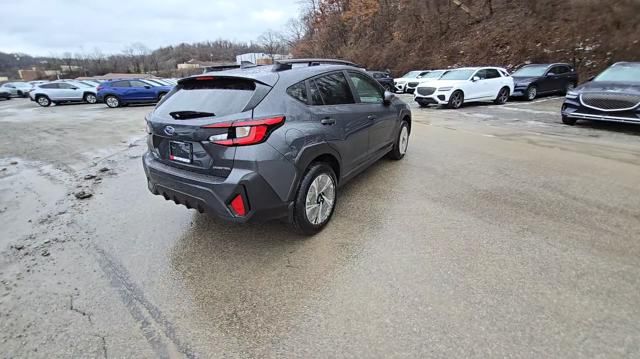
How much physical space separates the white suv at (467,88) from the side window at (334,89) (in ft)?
33.5

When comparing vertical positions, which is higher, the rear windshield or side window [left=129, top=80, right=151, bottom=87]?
the rear windshield

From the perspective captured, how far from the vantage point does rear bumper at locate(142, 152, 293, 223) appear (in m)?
2.68

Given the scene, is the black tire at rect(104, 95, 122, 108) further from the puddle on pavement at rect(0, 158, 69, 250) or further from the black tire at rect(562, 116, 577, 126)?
the black tire at rect(562, 116, 577, 126)

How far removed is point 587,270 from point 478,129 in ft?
21.9

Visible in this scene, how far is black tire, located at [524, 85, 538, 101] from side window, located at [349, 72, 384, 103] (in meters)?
12.4

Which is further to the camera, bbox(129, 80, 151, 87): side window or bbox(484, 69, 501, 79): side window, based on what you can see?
bbox(129, 80, 151, 87): side window

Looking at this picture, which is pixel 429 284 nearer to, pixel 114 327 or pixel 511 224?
pixel 511 224

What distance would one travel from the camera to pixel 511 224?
343 cm

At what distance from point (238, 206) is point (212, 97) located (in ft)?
3.38

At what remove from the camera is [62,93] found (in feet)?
69.8

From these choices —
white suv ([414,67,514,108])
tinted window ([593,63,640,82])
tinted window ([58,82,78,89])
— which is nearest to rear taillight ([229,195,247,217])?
tinted window ([593,63,640,82])

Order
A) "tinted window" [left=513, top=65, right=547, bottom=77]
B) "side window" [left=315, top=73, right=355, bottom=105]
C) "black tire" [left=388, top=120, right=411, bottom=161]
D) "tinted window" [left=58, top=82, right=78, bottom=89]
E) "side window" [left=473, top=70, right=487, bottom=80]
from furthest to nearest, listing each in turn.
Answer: "tinted window" [left=58, top=82, right=78, bottom=89] → "tinted window" [left=513, top=65, right=547, bottom=77] → "side window" [left=473, top=70, right=487, bottom=80] → "black tire" [left=388, top=120, right=411, bottom=161] → "side window" [left=315, top=73, right=355, bottom=105]

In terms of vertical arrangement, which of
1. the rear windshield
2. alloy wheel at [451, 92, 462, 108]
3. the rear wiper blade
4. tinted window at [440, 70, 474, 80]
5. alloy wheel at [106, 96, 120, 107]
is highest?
tinted window at [440, 70, 474, 80]

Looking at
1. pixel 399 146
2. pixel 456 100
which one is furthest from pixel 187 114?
pixel 456 100
